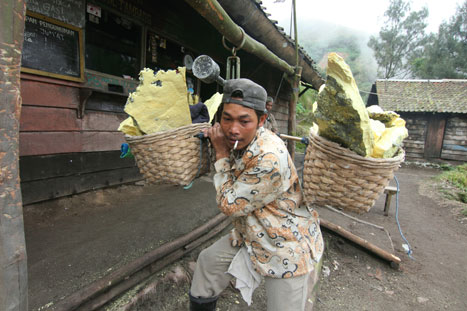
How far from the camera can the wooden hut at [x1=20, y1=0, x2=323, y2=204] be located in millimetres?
2771

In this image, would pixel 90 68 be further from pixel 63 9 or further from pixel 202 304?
pixel 202 304

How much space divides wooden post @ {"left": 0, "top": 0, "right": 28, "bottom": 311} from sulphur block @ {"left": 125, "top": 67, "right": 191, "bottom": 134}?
22.5 inches

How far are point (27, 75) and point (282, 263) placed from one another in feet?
10.4

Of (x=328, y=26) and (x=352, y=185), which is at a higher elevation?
(x=328, y=26)

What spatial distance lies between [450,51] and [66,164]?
34409 mm

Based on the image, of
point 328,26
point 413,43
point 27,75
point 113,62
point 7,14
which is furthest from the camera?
point 328,26

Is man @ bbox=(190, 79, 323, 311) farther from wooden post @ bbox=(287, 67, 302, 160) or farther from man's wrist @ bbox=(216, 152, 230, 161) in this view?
wooden post @ bbox=(287, 67, 302, 160)

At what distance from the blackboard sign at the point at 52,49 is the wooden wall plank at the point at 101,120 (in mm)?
492

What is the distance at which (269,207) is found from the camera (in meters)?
1.32

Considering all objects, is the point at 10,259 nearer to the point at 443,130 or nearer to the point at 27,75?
the point at 27,75

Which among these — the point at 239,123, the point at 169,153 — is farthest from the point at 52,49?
the point at 239,123


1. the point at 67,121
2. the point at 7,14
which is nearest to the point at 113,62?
the point at 67,121

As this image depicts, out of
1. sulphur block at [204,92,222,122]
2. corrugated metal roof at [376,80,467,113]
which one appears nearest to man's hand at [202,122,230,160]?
sulphur block at [204,92,222,122]

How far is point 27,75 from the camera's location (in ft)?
8.83
